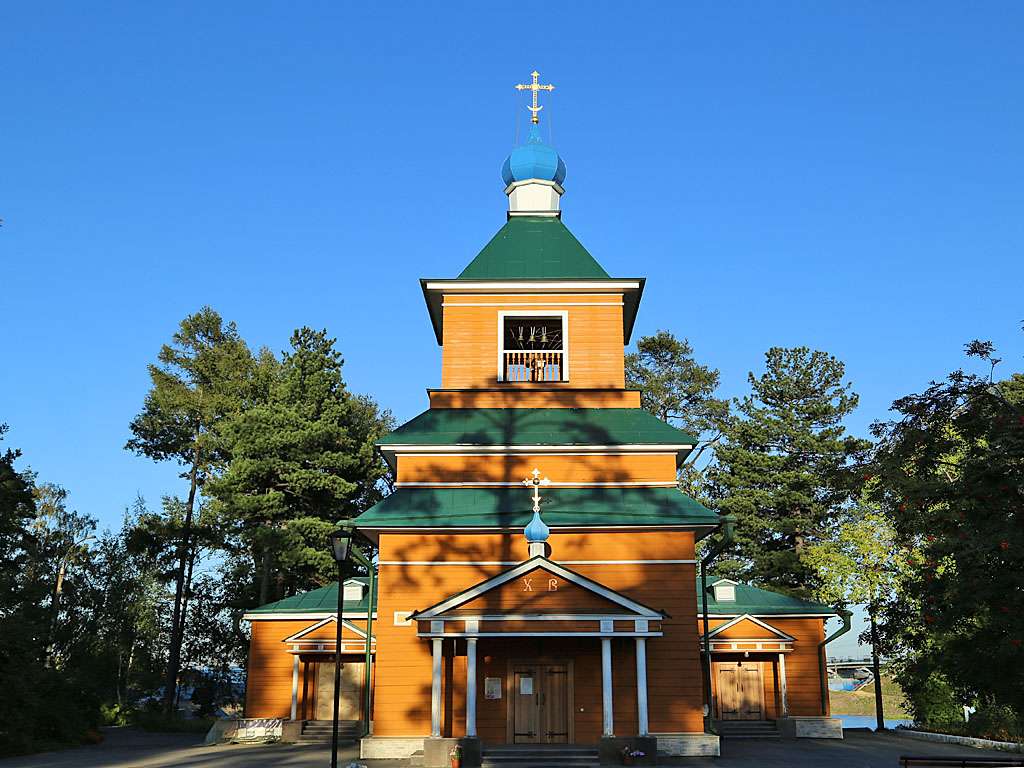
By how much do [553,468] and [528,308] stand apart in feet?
13.9

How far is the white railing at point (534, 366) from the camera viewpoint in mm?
21594

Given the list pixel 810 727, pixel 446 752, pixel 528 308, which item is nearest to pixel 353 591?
pixel 446 752

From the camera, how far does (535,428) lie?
20484 mm

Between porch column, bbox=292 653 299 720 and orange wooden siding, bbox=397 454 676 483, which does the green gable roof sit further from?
porch column, bbox=292 653 299 720

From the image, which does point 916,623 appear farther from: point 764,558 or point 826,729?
point 764,558

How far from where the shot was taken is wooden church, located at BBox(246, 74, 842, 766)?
17188mm

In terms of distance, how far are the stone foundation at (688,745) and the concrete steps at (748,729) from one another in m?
6.47

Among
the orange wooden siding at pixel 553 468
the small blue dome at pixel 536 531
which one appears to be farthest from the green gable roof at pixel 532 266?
the small blue dome at pixel 536 531

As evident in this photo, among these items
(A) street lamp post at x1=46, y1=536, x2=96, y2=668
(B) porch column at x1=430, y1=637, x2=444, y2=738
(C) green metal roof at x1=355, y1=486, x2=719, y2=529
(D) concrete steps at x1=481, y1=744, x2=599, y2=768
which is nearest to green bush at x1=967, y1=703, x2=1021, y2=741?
(C) green metal roof at x1=355, y1=486, x2=719, y2=529

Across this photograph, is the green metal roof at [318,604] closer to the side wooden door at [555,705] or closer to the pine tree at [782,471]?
the side wooden door at [555,705]

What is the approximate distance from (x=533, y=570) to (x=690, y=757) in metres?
4.87

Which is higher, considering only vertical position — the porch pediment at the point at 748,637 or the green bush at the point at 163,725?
the porch pediment at the point at 748,637

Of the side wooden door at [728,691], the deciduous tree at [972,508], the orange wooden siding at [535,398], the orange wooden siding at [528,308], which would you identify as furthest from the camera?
the side wooden door at [728,691]

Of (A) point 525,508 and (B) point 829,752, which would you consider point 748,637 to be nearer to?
(B) point 829,752
